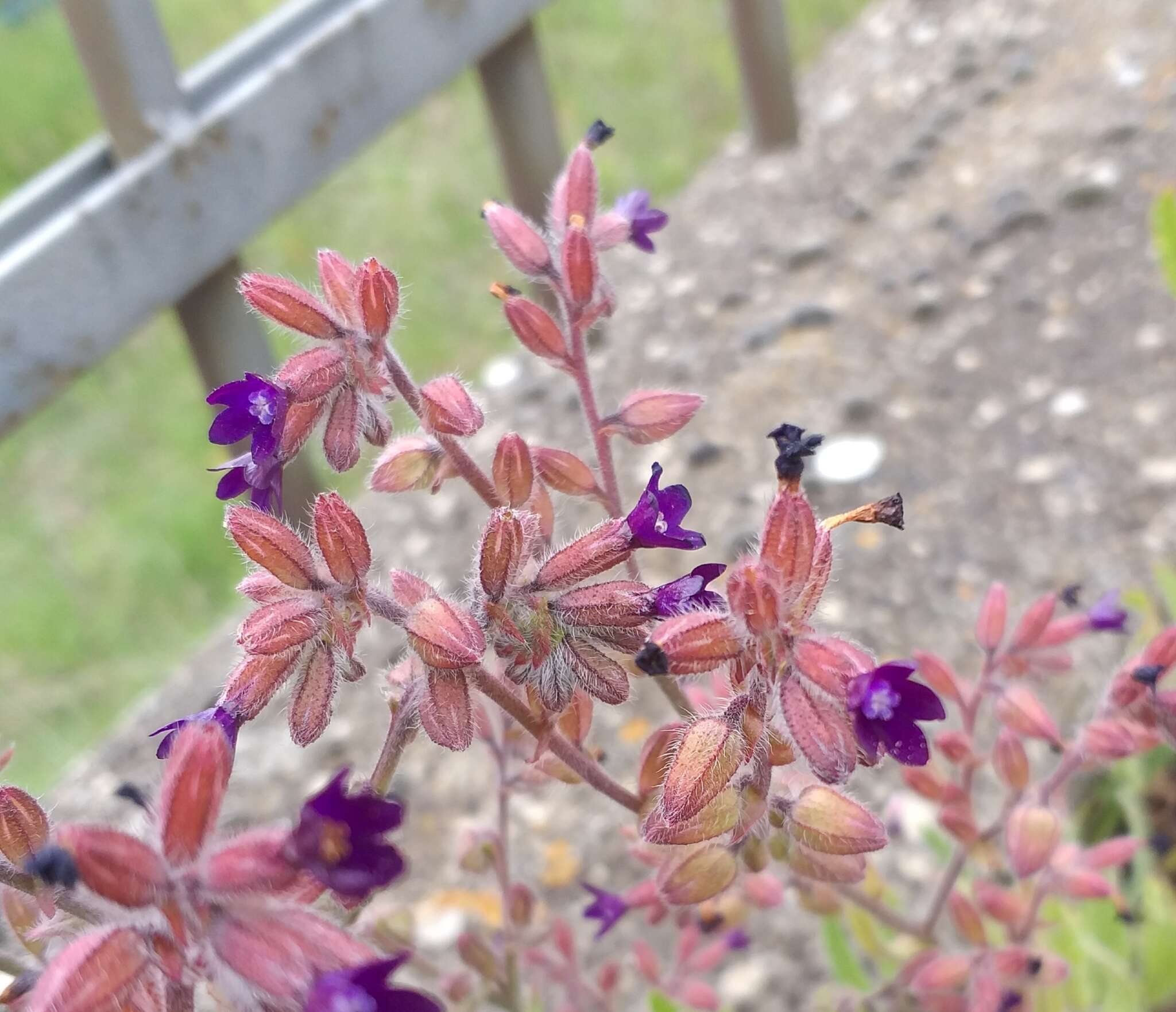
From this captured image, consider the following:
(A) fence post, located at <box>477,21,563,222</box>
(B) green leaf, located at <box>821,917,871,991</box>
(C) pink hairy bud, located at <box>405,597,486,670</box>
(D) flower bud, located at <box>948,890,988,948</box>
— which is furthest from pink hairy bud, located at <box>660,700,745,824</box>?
(A) fence post, located at <box>477,21,563,222</box>

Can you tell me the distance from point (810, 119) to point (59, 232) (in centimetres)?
189

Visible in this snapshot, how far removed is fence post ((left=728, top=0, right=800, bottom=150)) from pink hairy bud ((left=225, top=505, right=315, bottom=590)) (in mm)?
2242

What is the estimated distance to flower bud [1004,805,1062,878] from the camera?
0.76 m

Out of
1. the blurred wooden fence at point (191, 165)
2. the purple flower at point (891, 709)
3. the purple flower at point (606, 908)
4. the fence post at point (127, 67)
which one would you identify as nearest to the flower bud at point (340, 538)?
the purple flower at point (891, 709)

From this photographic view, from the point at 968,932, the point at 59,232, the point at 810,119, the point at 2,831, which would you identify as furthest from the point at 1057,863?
the point at 810,119

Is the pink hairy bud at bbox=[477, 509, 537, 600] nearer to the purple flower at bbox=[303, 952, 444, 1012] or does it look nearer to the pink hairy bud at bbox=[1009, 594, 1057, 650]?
the purple flower at bbox=[303, 952, 444, 1012]

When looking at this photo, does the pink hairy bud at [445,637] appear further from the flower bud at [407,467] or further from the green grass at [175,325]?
the green grass at [175,325]

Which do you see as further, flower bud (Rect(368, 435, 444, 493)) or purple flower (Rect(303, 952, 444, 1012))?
flower bud (Rect(368, 435, 444, 493))

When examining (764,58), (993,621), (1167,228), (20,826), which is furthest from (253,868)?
(764,58)

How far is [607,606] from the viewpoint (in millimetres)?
509

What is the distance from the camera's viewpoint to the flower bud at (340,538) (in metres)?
0.50

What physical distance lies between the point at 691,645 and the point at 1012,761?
402mm

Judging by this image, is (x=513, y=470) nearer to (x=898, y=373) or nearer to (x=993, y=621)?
(x=993, y=621)

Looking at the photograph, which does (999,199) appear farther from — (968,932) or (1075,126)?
(968,932)
